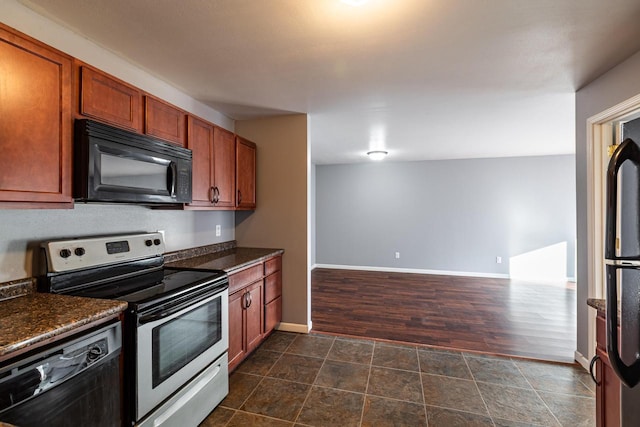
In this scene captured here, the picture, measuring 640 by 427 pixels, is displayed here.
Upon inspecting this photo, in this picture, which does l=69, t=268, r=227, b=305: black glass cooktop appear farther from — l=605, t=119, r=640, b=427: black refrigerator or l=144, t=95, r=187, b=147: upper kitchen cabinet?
l=605, t=119, r=640, b=427: black refrigerator

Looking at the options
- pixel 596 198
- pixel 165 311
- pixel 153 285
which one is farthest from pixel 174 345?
pixel 596 198

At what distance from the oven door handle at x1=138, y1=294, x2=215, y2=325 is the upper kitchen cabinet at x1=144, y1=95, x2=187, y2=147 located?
1150mm

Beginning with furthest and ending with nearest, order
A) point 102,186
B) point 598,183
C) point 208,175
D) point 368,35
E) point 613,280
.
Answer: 1. point 208,175
2. point 598,183
3. point 368,35
4. point 102,186
5. point 613,280

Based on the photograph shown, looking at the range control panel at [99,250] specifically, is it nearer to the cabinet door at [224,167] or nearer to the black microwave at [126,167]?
the black microwave at [126,167]

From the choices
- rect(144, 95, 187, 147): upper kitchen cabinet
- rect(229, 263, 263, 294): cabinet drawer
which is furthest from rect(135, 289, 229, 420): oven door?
rect(144, 95, 187, 147): upper kitchen cabinet

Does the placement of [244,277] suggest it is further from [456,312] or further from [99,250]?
[456,312]

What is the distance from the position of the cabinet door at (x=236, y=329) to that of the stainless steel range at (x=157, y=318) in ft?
0.68

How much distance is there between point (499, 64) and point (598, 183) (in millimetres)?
1276

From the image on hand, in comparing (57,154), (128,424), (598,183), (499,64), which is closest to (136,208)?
(57,154)

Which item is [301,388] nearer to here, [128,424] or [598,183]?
[128,424]

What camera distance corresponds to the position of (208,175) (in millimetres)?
2510

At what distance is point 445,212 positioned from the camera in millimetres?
6039

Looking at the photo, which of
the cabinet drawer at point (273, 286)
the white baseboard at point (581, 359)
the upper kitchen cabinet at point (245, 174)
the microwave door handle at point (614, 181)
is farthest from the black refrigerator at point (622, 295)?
the upper kitchen cabinet at point (245, 174)

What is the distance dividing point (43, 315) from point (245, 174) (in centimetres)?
211
